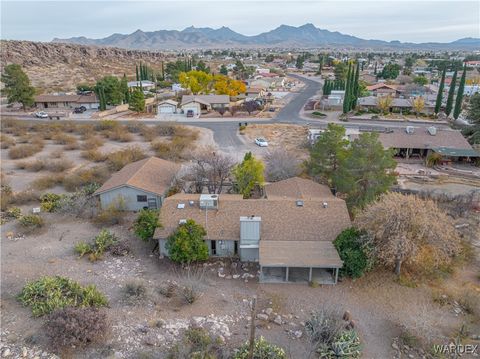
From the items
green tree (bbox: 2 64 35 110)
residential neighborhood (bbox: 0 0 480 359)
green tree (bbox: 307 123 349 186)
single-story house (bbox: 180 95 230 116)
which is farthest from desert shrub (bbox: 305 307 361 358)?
green tree (bbox: 2 64 35 110)

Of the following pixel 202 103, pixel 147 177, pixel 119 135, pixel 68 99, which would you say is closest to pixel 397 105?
pixel 202 103

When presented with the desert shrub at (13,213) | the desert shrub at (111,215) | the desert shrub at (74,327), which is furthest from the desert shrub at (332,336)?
the desert shrub at (13,213)

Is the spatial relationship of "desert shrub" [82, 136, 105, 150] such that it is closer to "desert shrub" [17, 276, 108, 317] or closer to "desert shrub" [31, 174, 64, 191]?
"desert shrub" [31, 174, 64, 191]

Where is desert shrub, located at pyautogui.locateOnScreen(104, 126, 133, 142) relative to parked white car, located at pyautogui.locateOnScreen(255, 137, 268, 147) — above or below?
below

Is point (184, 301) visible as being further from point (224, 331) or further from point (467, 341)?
point (467, 341)

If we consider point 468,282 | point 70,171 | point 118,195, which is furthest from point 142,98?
point 468,282

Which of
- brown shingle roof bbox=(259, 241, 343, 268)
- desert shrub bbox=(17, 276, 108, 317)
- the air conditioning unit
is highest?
the air conditioning unit
